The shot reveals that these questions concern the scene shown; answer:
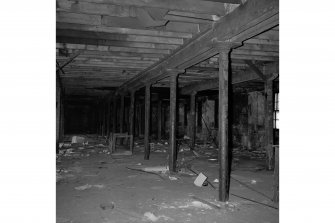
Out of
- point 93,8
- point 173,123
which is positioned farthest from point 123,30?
point 173,123

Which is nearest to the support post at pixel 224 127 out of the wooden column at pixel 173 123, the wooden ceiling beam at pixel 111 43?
the wooden ceiling beam at pixel 111 43

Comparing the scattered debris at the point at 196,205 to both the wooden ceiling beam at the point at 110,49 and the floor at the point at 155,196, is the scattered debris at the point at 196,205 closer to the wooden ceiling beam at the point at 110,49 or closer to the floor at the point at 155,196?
the floor at the point at 155,196

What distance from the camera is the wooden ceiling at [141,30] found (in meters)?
4.07

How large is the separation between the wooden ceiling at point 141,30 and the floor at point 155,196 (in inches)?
120

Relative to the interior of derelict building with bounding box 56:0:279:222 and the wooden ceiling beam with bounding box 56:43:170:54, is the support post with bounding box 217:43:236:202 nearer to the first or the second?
the interior of derelict building with bounding box 56:0:279:222

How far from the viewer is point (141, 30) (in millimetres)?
5250

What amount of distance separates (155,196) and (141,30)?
3.20 m

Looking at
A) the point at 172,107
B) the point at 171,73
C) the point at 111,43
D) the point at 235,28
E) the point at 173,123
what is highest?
the point at 111,43

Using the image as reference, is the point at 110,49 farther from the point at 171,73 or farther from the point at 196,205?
the point at 196,205

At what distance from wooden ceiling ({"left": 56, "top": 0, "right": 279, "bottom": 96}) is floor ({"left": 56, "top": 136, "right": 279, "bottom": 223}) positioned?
120 inches

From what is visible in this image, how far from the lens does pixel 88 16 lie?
15.8ft

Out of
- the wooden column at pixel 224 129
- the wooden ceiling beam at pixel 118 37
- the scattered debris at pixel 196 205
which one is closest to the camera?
the scattered debris at pixel 196 205
